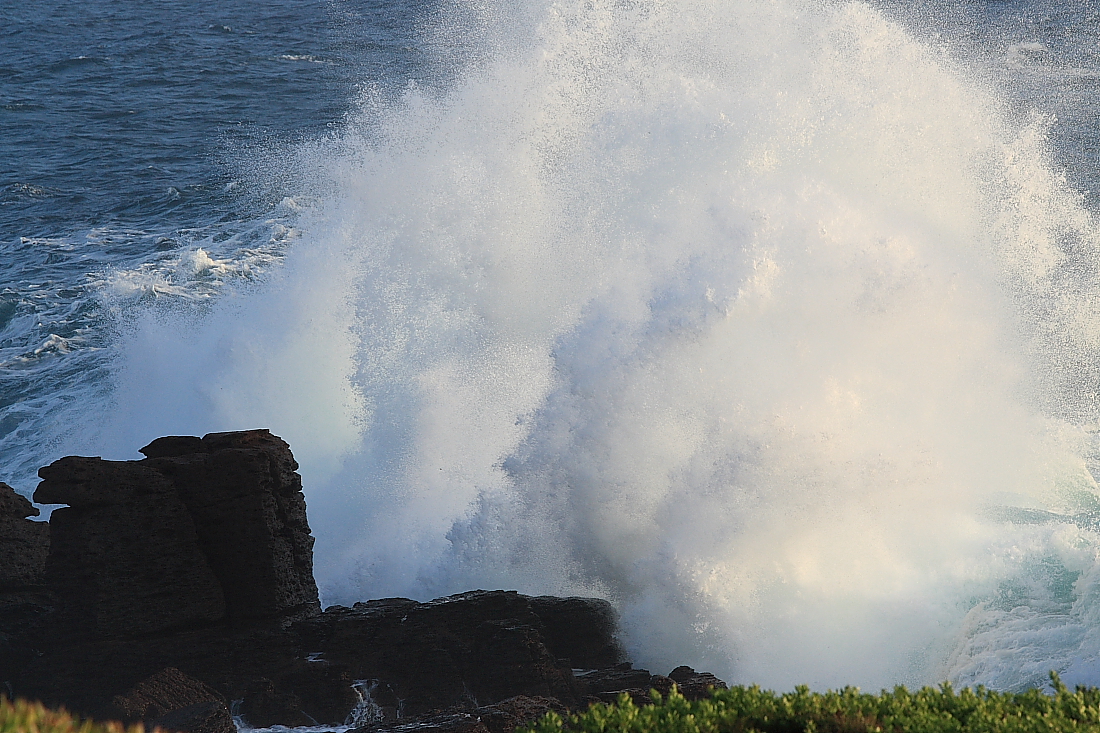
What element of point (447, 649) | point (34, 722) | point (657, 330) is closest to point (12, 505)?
point (447, 649)

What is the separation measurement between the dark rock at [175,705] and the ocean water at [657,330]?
3942mm

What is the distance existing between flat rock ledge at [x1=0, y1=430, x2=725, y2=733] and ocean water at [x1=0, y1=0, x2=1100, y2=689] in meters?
2.22

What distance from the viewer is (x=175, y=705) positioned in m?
8.91

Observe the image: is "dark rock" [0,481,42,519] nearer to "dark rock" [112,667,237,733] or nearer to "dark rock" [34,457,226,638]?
"dark rock" [34,457,226,638]

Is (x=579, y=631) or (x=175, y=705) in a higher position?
(x=579, y=631)

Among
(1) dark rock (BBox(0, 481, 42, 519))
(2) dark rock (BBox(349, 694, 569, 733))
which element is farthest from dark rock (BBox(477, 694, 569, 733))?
(1) dark rock (BBox(0, 481, 42, 519))

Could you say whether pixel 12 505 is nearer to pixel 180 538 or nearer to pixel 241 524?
pixel 180 538

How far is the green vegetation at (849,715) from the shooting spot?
15.4 feet

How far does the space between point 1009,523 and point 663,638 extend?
5.37 metres

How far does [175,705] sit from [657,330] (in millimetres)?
7186

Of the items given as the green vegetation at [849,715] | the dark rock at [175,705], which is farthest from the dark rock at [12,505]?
the green vegetation at [849,715]

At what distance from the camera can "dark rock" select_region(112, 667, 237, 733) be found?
8320 mm

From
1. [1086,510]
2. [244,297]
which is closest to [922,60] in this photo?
[1086,510]

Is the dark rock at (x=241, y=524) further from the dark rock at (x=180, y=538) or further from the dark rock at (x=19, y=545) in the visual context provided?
the dark rock at (x=19, y=545)
